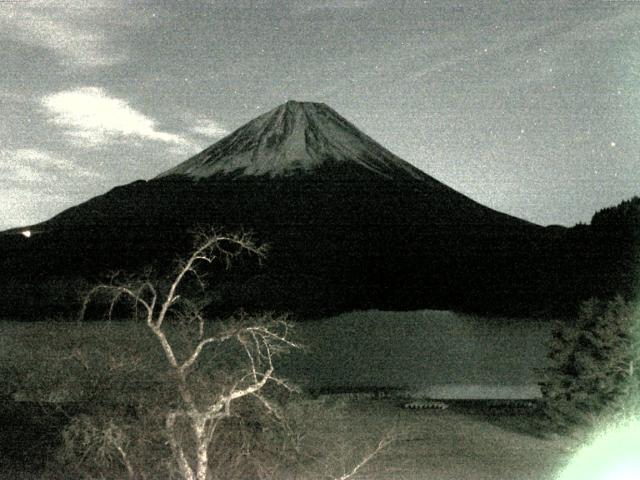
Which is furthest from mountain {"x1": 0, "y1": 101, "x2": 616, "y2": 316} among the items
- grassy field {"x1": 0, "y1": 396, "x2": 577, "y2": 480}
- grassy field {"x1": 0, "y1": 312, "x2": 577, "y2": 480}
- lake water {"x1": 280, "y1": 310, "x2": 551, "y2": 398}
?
grassy field {"x1": 0, "y1": 396, "x2": 577, "y2": 480}

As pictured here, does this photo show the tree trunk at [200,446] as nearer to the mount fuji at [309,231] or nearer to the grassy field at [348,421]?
the grassy field at [348,421]

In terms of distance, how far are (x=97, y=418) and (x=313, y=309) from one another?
4629 cm

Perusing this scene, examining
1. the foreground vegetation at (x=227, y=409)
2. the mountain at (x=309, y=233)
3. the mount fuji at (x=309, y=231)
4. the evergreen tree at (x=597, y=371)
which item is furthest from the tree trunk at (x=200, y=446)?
the mountain at (x=309, y=233)

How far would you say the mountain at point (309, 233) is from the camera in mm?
64812

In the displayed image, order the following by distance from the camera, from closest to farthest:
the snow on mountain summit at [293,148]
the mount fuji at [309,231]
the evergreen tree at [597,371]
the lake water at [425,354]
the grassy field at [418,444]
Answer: the grassy field at [418,444], the evergreen tree at [597,371], the lake water at [425,354], the mount fuji at [309,231], the snow on mountain summit at [293,148]

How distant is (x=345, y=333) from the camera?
46.2 meters

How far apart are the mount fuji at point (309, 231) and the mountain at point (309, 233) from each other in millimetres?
185

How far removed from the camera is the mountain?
64.8m

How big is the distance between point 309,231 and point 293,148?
84.8 feet

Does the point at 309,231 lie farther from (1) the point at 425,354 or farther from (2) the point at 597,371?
(2) the point at 597,371

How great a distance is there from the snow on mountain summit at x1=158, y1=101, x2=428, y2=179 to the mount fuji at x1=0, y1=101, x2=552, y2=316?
242 millimetres

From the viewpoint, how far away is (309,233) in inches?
3278

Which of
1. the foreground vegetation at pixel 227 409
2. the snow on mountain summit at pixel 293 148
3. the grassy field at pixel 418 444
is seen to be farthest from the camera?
the snow on mountain summit at pixel 293 148

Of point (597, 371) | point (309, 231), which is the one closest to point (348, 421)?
point (597, 371)
